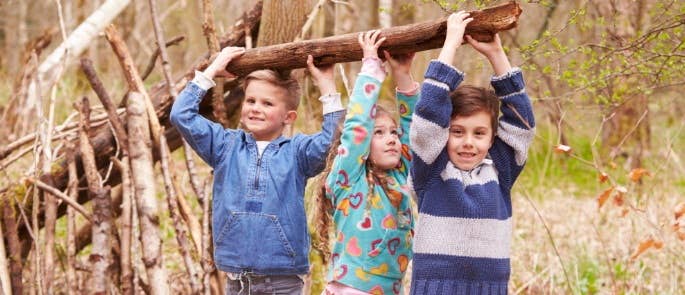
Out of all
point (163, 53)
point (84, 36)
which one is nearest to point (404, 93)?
point (163, 53)

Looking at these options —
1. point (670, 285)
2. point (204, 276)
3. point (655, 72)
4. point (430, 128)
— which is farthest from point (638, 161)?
point (430, 128)

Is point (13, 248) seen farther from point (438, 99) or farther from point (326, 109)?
point (438, 99)

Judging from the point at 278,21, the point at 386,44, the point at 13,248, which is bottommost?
the point at 13,248

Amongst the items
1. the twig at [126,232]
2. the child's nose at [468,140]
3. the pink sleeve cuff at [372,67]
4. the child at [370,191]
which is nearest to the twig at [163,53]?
the twig at [126,232]

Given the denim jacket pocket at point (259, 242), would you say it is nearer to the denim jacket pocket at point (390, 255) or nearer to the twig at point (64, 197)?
the denim jacket pocket at point (390, 255)

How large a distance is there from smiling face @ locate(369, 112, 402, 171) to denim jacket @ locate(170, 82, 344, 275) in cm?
Result: 16

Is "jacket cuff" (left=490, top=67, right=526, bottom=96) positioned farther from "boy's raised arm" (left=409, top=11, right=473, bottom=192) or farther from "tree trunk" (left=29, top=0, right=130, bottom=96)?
"tree trunk" (left=29, top=0, right=130, bottom=96)

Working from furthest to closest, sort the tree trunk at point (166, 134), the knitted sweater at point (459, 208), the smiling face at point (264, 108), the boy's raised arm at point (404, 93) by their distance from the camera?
1. the tree trunk at point (166, 134)
2. the smiling face at point (264, 108)
3. the boy's raised arm at point (404, 93)
4. the knitted sweater at point (459, 208)

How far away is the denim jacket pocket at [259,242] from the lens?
303cm

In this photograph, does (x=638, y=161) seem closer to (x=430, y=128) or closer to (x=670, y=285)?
(x=670, y=285)

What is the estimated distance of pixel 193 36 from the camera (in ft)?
46.5

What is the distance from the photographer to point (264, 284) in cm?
308

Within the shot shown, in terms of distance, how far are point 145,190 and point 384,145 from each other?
1.66 metres

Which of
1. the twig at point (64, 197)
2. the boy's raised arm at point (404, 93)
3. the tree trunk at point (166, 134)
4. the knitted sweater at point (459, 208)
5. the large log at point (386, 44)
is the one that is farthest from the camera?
the tree trunk at point (166, 134)
